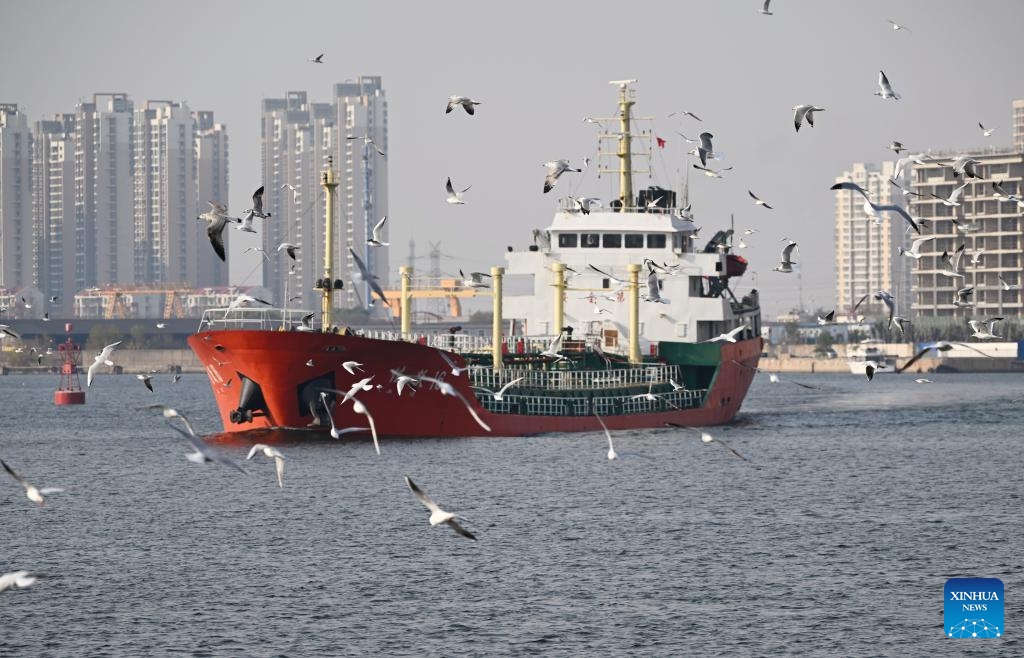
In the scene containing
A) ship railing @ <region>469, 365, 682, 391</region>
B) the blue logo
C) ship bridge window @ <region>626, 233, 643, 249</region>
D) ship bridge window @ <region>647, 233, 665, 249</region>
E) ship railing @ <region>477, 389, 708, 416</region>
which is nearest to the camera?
the blue logo

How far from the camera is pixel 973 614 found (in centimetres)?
3191

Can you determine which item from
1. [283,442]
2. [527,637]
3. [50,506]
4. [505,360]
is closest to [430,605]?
[527,637]

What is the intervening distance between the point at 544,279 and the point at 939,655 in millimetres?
50601

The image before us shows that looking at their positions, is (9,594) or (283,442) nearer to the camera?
(9,594)

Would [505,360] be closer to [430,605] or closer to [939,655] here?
[430,605]

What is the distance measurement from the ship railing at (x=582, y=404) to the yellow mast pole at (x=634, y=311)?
7.57ft

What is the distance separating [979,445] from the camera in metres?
74.4

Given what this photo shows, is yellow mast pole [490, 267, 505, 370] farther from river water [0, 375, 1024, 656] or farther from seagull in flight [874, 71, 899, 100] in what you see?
seagull in flight [874, 71, 899, 100]

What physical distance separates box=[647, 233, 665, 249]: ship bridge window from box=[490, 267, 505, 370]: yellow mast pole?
406 inches

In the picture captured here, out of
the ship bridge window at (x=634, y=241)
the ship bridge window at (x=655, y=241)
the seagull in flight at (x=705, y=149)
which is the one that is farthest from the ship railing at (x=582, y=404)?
the seagull in flight at (x=705, y=149)

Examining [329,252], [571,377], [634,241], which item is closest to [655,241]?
[634,241]

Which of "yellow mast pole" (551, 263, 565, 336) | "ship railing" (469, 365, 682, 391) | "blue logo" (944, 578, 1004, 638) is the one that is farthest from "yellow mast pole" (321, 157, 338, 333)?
"blue logo" (944, 578, 1004, 638)

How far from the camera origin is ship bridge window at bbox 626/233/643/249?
261 ft

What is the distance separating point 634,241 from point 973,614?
48737 millimetres
